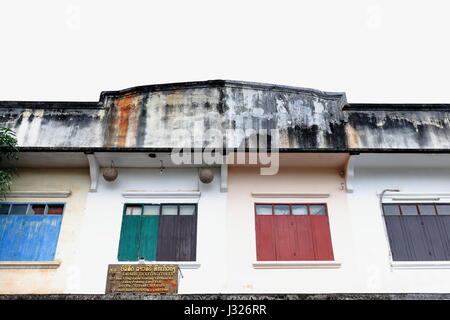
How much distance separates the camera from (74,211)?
9477 mm

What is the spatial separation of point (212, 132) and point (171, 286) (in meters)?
3.70

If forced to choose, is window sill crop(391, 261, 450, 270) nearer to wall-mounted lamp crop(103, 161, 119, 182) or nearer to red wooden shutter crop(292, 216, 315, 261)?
red wooden shutter crop(292, 216, 315, 261)

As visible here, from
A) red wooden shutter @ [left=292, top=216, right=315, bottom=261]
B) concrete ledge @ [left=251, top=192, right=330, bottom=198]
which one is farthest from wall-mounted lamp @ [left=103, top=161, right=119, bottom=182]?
red wooden shutter @ [left=292, top=216, right=315, bottom=261]

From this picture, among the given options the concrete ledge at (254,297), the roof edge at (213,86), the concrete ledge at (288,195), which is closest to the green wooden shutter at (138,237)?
the concrete ledge at (288,195)

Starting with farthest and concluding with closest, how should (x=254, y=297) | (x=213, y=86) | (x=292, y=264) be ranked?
1. (x=213, y=86)
2. (x=292, y=264)
3. (x=254, y=297)

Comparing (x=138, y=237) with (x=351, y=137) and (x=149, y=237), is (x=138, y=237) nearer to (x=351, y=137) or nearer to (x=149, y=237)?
(x=149, y=237)

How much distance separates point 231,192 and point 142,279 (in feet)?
8.95

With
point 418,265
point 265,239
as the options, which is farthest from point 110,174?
point 418,265

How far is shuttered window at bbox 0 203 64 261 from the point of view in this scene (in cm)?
902

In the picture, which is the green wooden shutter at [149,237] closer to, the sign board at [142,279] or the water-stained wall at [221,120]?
the sign board at [142,279]

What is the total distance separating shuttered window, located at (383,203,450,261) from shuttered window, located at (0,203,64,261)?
21.0 feet

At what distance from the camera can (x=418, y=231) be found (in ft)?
30.7

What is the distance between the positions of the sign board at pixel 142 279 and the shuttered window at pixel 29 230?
180 cm
